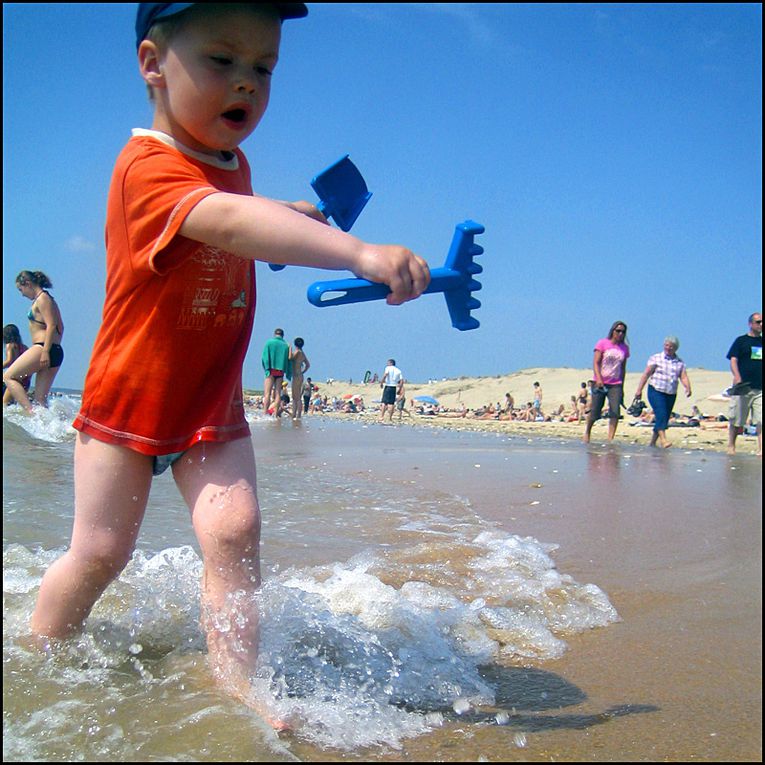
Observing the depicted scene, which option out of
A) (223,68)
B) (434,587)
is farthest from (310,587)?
(223,68)

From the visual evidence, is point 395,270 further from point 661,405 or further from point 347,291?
point 661,405

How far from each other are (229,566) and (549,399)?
98.7 feet

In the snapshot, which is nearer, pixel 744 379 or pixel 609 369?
pixel 744 379

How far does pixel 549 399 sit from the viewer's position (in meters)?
31.2

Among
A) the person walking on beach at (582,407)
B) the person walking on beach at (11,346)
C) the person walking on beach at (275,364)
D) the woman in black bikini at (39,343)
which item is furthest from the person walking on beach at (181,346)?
the person walking on beach at (582,407)

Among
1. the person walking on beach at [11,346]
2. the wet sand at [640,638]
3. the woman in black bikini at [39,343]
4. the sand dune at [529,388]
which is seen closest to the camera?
the wet sand at [640,638]

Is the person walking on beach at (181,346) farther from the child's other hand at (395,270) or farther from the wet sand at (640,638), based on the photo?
the wet sand at (640,638)

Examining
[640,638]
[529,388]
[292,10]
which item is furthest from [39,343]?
[529,388]

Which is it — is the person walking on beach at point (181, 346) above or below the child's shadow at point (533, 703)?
above

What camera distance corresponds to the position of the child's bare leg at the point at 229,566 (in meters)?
1.87

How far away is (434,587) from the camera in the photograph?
278cm

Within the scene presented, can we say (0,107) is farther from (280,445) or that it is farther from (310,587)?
(280,445)

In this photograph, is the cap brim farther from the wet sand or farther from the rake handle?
the wet sand

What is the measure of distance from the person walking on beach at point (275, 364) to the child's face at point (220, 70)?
13.6 meters
